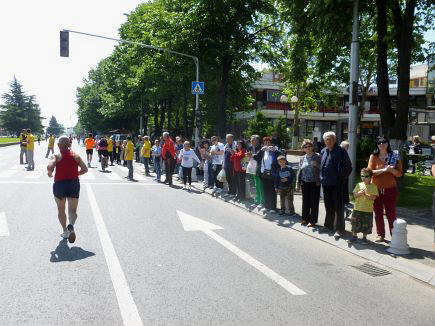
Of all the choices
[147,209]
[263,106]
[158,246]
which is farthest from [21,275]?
[263,106]

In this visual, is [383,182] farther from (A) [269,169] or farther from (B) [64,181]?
(B) [64,181]

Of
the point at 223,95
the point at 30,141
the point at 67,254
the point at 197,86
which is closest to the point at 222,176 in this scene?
the point at 67,254

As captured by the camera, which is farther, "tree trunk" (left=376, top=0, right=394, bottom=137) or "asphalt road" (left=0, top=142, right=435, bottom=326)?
"tree trunk" (left=376, top=0, right=394, bottom=137)

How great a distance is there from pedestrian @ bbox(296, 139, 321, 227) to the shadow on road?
4.47 metres

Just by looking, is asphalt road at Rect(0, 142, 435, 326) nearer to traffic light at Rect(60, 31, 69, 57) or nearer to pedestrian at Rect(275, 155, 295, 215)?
pedestrian at Rect(275, 155, 295, 215)

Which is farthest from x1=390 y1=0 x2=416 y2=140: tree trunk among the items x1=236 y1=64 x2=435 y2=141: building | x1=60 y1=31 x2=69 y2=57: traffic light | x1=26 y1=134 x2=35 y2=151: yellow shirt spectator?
x1=236 y1=64 x2=435 y2=141: building

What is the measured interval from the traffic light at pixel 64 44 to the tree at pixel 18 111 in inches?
3909

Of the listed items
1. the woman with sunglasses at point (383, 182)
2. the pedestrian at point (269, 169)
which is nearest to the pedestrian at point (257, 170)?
the pedestrian at point (269, 169)

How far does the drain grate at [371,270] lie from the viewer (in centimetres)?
606

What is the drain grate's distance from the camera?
6062 mm

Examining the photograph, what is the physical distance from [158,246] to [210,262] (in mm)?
1217

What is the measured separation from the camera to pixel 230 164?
13.2 m

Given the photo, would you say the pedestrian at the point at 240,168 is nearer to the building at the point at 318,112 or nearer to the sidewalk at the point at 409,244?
the sidewalk at the point at 409,244

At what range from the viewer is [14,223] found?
8.70 m
